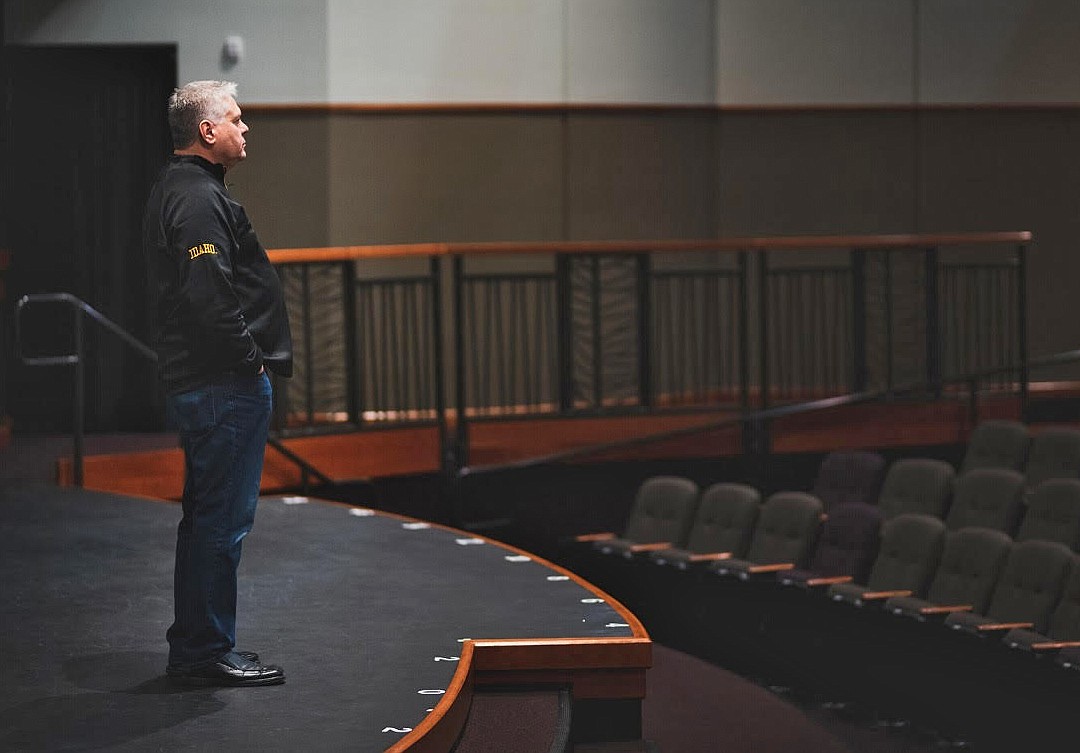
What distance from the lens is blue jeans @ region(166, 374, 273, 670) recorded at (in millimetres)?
2879

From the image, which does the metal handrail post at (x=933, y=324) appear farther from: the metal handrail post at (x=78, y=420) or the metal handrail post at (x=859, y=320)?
the metal handrail post at (x=78, y=420)

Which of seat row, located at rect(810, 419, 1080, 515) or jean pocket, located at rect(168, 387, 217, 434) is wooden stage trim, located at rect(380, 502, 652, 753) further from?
seat row, located at rect(810, 419, 1080, 515)

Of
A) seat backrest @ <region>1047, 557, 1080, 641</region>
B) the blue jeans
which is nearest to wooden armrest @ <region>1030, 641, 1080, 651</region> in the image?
seat backrest @ <region>1047, 557, 1080, 641</region>

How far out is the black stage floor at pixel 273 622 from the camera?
108 inches

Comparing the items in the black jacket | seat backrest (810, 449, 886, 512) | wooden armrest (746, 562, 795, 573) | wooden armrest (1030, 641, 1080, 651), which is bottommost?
wooden armrest (1030, 641, 1080, 651)

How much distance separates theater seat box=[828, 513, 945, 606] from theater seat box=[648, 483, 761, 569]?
0.59 m

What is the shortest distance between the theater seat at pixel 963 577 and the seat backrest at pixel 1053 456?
85 centimetres

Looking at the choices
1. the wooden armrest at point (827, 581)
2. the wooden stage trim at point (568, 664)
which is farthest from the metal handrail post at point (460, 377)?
the wooden stage trim at point (568, 664)

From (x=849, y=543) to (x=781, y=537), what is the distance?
0.27 meters

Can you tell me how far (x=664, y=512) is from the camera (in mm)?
6164

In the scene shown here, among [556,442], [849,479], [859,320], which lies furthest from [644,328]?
[849,479]

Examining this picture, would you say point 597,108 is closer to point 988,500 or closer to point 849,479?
point 849,479

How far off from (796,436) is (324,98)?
8.58 feet

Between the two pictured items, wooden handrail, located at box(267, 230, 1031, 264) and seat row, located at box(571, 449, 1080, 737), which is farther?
wooden handrail, located at box(267, 230, 1031, 264)
